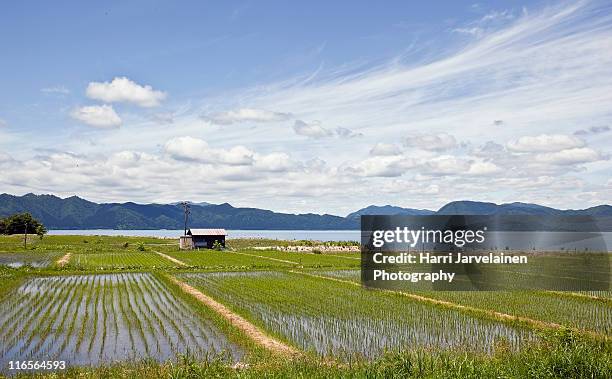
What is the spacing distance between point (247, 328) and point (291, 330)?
1.28 meters

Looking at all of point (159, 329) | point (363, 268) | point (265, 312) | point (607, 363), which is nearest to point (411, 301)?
point (265, 312)

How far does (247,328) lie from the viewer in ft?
49.7

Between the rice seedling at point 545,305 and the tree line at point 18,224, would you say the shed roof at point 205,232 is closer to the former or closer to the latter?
the tree line at point 18,224

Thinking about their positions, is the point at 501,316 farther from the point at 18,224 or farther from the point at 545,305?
the point at 18,224

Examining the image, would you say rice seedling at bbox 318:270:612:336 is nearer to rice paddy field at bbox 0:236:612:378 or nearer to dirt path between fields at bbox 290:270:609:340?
rice paddy field at bbox 0:236:612:378

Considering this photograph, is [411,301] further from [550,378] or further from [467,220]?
[550,378]

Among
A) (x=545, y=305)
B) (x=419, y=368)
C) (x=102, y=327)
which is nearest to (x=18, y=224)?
(x=102, y=327)

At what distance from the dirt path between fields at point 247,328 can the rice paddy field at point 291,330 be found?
0.05 meters

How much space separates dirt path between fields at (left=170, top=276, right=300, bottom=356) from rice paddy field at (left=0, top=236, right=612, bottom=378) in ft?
0.17

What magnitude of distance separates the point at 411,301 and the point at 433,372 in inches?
449

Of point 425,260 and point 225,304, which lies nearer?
point 225,304

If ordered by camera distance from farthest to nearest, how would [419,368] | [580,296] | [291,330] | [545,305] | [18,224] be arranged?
[18,224]
[580,296]
[545,305]
[291,330]
[419,368]

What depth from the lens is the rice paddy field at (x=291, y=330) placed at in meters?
10.0

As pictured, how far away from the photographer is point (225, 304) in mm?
19656
